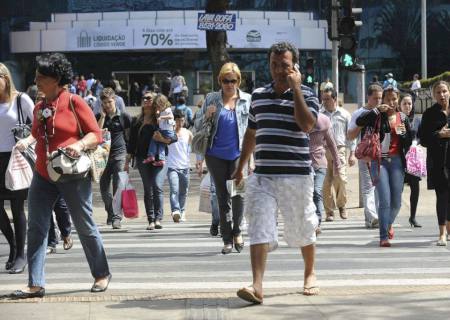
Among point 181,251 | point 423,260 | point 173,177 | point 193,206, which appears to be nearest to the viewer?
point 423,260

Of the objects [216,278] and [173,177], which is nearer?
[216,278]

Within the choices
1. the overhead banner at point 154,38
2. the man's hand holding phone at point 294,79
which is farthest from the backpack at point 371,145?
the overhead banner at point 154,38

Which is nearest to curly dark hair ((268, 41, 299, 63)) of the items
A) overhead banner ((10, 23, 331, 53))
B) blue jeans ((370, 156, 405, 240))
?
A: blue jeans ((370, 156, 405, 240))

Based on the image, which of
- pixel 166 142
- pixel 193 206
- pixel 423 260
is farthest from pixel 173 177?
pixel 423 260

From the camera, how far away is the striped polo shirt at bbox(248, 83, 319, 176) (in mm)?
7387

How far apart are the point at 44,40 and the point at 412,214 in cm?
4767

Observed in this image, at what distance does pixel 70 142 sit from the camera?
7676 mm

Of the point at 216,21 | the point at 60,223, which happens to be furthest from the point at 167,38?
the point at 60,223

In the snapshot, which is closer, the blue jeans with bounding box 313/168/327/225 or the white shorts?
the white shorts

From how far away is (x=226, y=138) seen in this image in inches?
404

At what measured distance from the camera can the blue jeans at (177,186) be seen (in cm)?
1484

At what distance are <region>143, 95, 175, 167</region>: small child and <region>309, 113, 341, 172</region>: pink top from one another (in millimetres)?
2224

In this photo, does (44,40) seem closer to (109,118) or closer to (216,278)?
(109,118)

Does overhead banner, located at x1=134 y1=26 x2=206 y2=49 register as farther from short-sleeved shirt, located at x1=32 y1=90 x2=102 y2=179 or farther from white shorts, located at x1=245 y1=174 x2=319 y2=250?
white shorts, located at x1=245 y1=174 x2=319 y2=250
